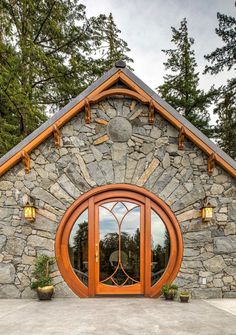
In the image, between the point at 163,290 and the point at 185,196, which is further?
the point at 185,196

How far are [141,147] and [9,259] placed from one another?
12.1 ft

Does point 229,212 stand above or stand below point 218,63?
below

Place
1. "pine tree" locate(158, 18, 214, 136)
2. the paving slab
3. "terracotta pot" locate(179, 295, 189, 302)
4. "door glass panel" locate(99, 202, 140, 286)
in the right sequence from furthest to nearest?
"pine tree" locate(158, 18, 214, 136) → "door glass panel" locate(99, 202, 140, 286) → "terracotta pot" locate(179, 295, 189, 302) → the paving slab

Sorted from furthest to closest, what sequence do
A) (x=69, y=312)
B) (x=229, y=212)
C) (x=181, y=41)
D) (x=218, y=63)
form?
1. (x=181, y=41)
2. (x=218, y=63)
3. (x=229, y=212)
4. (x=69, y=312)

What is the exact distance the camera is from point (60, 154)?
237 inches

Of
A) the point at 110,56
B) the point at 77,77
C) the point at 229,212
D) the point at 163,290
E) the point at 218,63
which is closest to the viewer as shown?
the point at 163,290

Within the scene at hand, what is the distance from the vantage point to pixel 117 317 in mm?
4230

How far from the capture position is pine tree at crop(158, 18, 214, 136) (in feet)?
50.1

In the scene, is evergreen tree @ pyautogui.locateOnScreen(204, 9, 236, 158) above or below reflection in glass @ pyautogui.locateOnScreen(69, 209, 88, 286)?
→ above

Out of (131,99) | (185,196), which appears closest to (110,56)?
(131,99)

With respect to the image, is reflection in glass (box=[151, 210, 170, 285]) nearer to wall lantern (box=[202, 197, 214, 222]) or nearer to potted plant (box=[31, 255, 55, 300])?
wall lantern (box=[202, 197, 214, 222])

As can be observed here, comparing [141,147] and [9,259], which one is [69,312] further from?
[141,147]

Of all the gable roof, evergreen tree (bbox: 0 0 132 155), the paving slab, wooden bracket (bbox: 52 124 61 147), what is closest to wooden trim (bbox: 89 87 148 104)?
the gable roof

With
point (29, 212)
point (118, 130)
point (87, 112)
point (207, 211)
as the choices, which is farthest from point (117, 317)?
point (87, 112)
